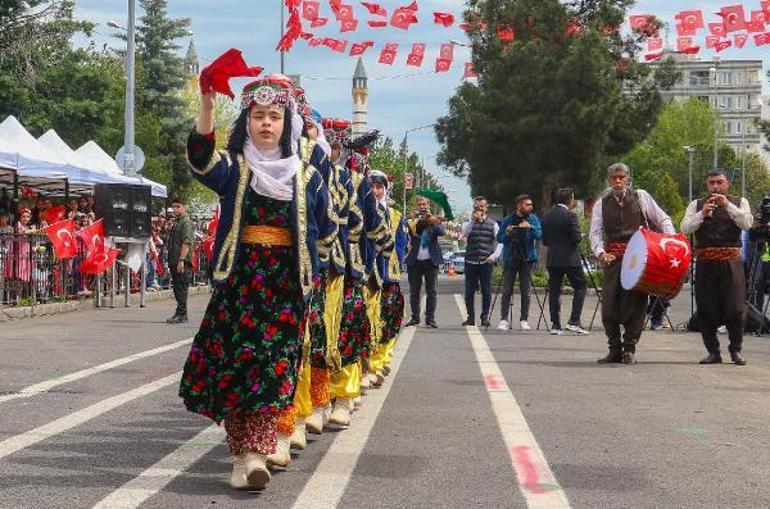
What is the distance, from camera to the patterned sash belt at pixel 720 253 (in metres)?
13.0

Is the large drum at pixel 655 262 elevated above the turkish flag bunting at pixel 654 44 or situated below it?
below

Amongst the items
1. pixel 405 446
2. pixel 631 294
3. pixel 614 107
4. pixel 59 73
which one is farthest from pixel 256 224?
pixel 59 73

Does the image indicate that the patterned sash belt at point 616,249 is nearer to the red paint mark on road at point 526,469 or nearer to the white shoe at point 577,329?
the white shoe at point 577,329

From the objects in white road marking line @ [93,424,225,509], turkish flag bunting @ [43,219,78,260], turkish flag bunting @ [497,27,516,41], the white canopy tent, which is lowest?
white road marking line @ [93,424,225,509]

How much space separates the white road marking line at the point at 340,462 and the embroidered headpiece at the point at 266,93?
1.79m

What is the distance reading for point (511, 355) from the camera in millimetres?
14195

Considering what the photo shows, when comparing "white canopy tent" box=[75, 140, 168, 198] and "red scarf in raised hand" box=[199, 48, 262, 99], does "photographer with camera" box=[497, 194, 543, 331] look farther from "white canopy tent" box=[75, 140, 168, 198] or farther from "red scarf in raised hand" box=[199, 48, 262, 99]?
"red scarf in raised hand" box=[199, 48, 262, 99]

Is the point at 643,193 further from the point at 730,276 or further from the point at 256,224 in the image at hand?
the point at 256,224

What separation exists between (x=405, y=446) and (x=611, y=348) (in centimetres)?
621

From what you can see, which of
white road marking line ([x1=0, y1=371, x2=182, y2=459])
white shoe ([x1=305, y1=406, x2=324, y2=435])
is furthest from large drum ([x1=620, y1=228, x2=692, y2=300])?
white shoe ([x1=305, y1=406, x2=324, y2=435])

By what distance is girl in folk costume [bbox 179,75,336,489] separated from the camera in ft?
20.5

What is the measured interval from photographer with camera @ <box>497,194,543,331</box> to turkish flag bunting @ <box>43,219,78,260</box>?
22.8 ft

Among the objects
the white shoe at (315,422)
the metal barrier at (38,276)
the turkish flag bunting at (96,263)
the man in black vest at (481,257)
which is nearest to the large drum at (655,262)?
the white shoe at (315,422)

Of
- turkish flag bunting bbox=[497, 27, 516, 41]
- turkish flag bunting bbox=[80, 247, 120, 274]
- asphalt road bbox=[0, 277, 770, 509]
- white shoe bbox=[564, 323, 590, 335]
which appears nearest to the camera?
asphalt road bbox=[0, 277, 770, 509]
